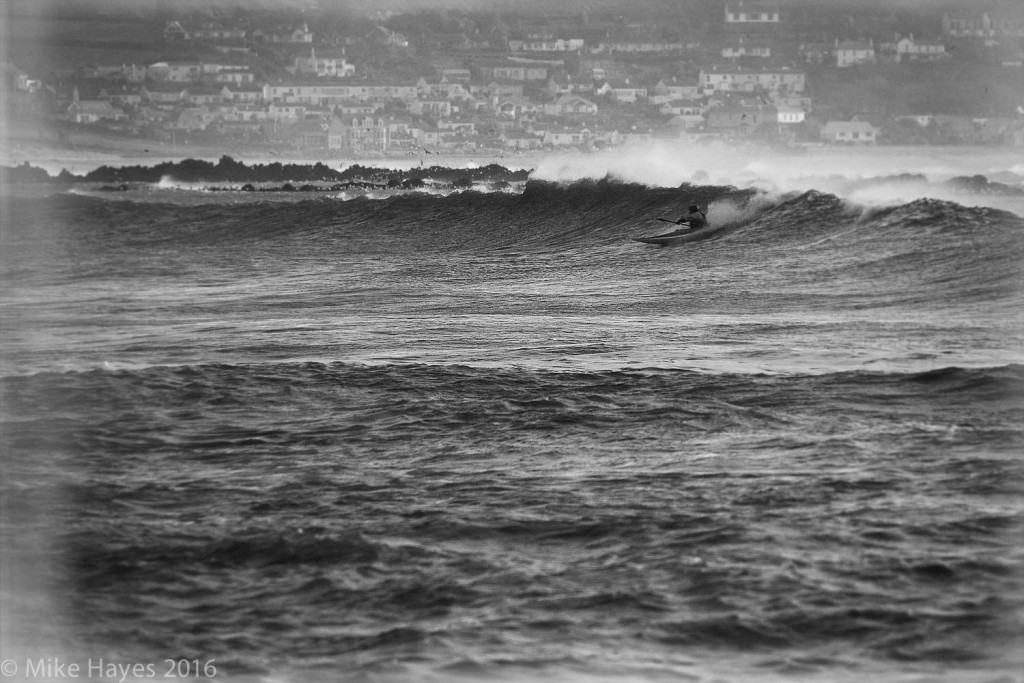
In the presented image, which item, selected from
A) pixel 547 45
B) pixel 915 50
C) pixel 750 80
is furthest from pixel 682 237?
pixel 547 45

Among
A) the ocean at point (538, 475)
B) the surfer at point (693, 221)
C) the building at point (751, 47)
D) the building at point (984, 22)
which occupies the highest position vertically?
the building at point (751, 47)

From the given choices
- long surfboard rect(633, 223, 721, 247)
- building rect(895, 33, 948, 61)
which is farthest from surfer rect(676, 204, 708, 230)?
building rect(895, 33, 948, 61)

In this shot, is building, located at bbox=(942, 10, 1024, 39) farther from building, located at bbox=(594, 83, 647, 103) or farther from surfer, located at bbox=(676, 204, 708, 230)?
surfer, located at bbox=(676, 204, 708, 230)

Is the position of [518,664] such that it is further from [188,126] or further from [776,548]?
[188,126]

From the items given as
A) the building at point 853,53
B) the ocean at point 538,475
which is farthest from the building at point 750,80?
the ocean at point 538,475

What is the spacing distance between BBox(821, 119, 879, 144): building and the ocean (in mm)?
29650

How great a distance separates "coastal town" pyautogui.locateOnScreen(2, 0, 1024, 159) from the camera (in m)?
49.6

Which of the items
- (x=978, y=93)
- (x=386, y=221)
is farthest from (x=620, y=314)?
(x=978, y=93)

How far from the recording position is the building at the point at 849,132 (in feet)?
163

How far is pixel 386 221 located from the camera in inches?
1425

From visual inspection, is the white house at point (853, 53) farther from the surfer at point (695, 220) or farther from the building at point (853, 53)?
the surfer at point (695, 220)

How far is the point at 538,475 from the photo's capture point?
946 cm

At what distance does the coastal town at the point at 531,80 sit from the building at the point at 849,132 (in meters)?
0.11

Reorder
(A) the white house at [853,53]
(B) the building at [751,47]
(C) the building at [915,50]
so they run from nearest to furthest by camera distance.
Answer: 1. (C) the building at [915,50]
2. (A) the white house at [853,53]
3. (B) the building at [751,47]
